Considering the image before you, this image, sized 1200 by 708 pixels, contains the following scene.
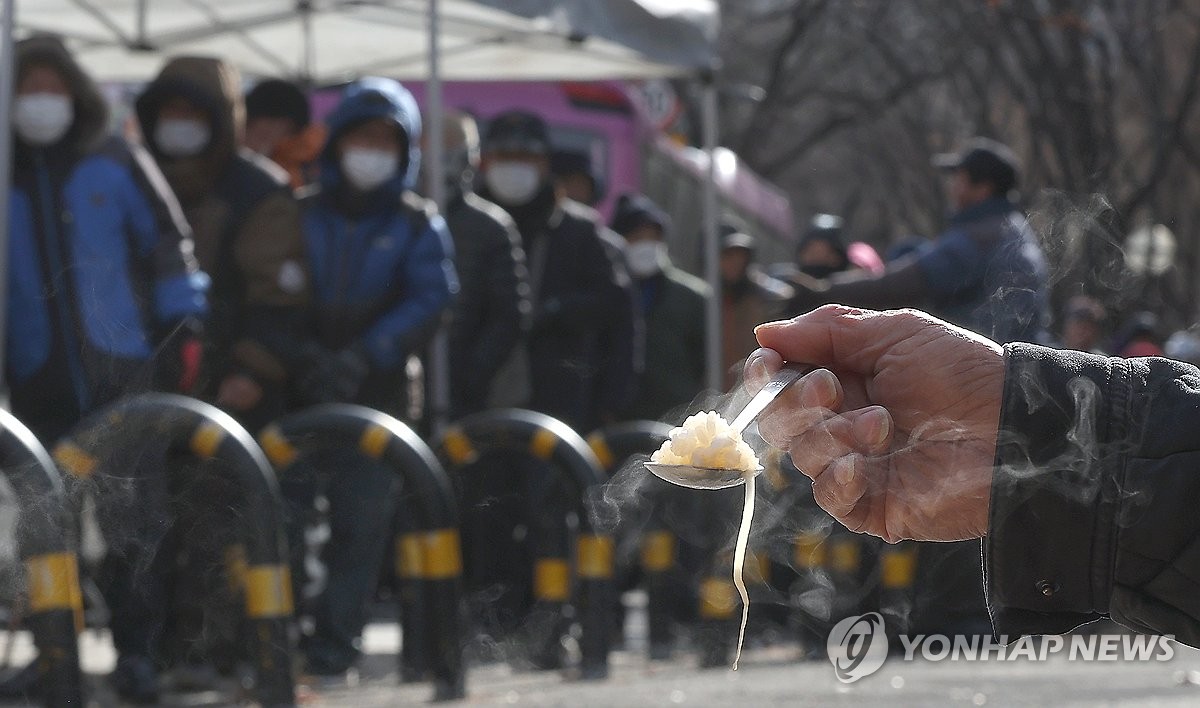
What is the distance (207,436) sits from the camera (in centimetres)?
558

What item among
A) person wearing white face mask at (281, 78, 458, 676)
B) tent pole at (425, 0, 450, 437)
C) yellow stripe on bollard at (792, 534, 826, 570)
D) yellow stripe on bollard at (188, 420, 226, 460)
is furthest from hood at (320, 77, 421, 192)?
yellow stripe on bollard at (792, 534, 826, 570)

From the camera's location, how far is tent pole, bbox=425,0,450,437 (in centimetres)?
807

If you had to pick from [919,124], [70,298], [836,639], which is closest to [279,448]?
[70,298]

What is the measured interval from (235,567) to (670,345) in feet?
15.4

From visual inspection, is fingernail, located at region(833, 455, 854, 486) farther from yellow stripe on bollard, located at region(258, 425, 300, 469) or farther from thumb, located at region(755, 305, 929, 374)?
yellow stripe on bollard, located at region(258, 425, 300, 469)

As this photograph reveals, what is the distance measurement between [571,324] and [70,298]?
2906 millimetres

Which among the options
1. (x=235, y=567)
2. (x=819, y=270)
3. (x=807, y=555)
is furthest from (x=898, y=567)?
(x=235, y=567)

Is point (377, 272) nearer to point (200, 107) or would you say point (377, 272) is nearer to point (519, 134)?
point (200, 107)

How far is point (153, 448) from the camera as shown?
5.48m

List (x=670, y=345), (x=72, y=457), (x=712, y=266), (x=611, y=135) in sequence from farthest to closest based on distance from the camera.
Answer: (x=611, y=135), (x=670, y=345), (x=712, y=266), (x=72, y=457)

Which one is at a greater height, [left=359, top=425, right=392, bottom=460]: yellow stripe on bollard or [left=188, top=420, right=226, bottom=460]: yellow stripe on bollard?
[left=188, top=420, right=226, bottom=460]: yellow stripe on bollard

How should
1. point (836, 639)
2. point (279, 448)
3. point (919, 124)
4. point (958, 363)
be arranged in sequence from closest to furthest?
1. point (958, 363)
2. point (279, 448)
3. point (836, 639)
4. point (919, 124)

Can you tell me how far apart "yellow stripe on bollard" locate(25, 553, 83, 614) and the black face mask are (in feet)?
21.0

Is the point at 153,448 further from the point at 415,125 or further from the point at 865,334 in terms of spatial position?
the point at 865,334
